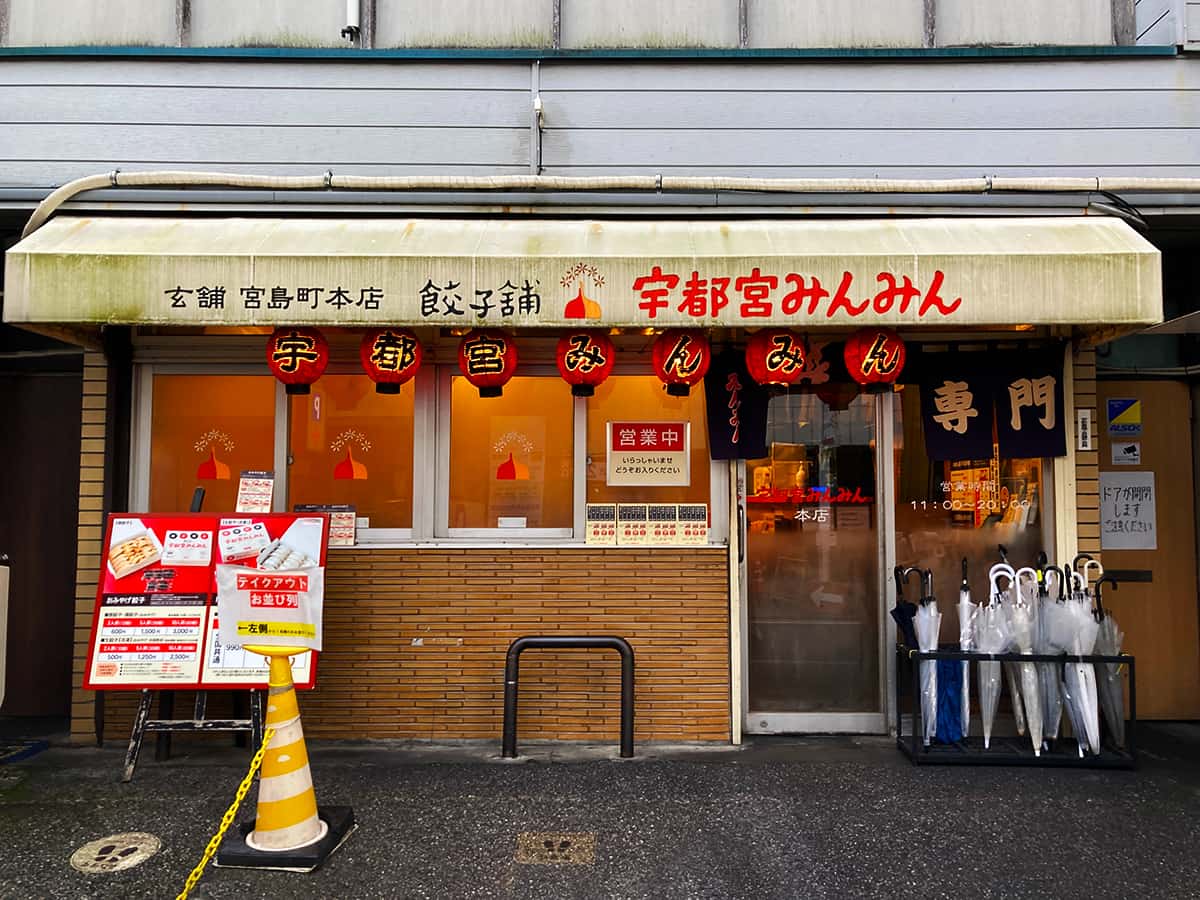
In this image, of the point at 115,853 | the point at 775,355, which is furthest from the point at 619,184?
the point at 115,853

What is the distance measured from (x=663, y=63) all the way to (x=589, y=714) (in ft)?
17.5

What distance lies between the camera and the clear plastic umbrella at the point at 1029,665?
215 inches

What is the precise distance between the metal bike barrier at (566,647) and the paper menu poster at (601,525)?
2.64ft

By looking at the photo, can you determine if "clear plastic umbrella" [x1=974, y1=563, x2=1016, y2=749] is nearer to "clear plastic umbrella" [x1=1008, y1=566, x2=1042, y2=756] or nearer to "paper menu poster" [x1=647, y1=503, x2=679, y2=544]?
"clear plastic umbrella" [x1=1008, y1=566, x2=1042, y2=756]

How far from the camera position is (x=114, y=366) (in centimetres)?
617

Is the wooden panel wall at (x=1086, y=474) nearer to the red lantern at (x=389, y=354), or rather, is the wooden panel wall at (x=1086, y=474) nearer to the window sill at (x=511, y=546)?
the window sill at (x=511, y=546)

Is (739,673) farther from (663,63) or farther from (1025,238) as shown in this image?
(663,63)

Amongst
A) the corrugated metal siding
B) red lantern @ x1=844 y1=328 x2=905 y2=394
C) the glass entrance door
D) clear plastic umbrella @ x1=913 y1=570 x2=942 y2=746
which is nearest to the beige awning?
red lantern @ x1=844 y1=328 x2=905 y2=394

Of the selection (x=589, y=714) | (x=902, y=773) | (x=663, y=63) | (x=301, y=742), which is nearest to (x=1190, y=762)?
(x=902, y=773)

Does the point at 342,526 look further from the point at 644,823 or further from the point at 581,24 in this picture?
the point at 581,24

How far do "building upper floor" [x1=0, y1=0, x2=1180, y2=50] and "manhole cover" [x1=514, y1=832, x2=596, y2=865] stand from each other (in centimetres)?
593

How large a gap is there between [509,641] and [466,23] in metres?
5.17

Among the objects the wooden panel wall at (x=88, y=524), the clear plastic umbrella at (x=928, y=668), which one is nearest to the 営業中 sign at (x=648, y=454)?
the clear plastic umbrella at (x=928, y=668)

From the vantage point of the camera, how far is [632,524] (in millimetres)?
6176
